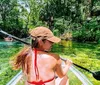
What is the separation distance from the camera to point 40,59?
1588 millimetres

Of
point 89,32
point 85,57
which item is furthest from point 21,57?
point 89,32

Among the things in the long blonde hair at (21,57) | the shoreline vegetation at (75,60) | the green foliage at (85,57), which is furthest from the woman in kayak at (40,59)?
the shoreline vegetation at (75,60)

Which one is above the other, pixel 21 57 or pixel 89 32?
Answer: pixel 89 32

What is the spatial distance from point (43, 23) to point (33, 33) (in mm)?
18336

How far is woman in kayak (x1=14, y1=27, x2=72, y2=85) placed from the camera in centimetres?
159

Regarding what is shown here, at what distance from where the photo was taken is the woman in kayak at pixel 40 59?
1.59m

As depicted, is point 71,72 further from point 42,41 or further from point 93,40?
point 93,40

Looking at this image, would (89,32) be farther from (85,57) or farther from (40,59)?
(40,59)

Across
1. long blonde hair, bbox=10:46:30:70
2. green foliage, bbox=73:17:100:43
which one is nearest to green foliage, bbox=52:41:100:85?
long blonde hair, bbox=10:46:30:70

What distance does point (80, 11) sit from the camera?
1661 cm

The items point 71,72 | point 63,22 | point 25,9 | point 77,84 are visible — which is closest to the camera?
point 77,84

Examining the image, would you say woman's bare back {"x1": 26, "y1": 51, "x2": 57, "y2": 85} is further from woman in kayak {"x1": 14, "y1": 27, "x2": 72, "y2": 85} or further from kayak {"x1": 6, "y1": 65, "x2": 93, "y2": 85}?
kayak {"x1": 6, "y1": 65, "x2": 93, "y2": 85}

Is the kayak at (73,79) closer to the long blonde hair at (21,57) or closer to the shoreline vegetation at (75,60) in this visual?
the shoreline vegetation at (75,60)

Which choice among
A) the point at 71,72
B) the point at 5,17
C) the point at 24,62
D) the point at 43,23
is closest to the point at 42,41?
the point at 24,62
